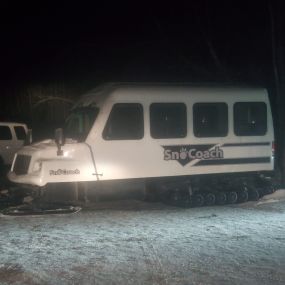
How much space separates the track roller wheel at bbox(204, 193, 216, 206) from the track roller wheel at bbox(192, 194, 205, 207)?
11 cm

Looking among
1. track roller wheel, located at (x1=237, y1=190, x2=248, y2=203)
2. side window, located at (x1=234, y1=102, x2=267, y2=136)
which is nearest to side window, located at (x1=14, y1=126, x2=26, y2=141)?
side window, located at (x1=234, y1=102, x2=267, y2=136)

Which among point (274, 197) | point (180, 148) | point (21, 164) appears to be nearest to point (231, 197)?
point (274, 197)

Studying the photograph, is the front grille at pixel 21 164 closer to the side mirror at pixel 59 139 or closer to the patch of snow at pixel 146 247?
Answer: the side mirror at pixel 59 139

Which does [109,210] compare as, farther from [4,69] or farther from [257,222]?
[4,69]

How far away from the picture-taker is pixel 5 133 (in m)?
18.6

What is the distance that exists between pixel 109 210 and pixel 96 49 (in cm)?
1398

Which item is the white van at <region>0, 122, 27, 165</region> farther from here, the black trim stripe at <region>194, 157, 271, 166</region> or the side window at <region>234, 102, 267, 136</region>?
the side window at <region>234, 102, 267, 136</region>

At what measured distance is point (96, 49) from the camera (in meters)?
25.0

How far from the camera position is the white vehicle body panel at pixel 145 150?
38.7 feet

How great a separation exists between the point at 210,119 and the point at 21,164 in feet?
14.9

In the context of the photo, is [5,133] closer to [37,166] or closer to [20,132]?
[20,132]

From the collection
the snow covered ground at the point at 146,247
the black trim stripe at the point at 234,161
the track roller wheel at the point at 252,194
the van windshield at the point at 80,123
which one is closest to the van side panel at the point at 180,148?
the black trim stripe at the point at 234,161

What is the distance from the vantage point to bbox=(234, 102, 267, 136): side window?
528 inches

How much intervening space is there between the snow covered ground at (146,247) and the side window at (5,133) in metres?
7.22
